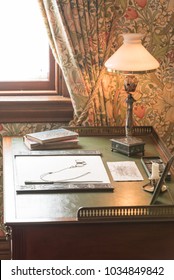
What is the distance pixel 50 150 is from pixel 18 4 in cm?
85

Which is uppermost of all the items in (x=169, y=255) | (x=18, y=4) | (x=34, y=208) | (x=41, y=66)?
(x=18, y=4)

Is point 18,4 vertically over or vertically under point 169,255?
over

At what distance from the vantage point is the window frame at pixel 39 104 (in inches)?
146

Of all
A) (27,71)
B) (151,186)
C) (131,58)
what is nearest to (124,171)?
(151,186)

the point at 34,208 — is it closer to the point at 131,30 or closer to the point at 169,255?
the point at 169,255

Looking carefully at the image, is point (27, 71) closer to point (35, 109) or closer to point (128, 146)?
point (35, 109)

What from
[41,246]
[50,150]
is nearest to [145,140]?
[50,150]

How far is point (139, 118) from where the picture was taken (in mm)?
3771

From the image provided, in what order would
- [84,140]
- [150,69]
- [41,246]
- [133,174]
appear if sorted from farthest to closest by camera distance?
[84,140] → [150,69] → [133,174] → [41,246]

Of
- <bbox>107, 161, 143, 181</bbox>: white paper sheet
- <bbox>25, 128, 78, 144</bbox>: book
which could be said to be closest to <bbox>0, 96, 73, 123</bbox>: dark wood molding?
<bbox>25, 128, 78, 144</bbox>: book

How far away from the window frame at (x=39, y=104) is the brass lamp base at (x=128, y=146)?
47 centimetres

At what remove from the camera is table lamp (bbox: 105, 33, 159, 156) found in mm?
3283

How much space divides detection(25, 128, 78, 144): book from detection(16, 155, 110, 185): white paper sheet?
0.43 feet

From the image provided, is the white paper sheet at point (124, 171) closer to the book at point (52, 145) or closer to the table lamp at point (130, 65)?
the table lamp at point (130, 65)
